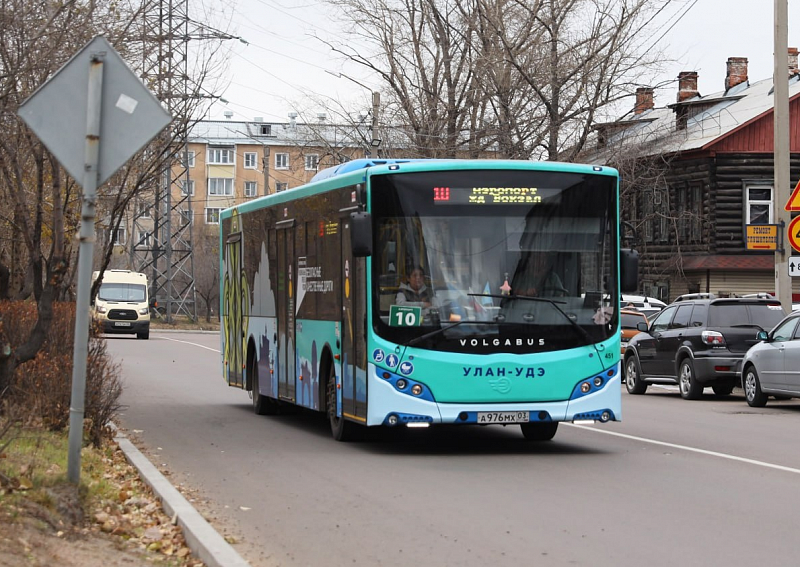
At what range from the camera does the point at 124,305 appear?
49.8 metres

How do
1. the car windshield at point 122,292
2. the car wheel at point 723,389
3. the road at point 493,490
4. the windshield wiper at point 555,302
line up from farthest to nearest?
the car windshield at point 122,292
the car wheel at point 723,389
the windshield wiper at point 555,302
the road at point 493,490

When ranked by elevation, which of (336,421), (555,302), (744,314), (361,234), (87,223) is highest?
(361,234)

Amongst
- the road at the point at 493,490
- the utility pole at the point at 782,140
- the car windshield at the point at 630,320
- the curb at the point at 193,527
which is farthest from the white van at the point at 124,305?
the curb at the point at 193,527

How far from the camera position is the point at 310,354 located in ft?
51.1

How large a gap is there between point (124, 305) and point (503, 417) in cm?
3813

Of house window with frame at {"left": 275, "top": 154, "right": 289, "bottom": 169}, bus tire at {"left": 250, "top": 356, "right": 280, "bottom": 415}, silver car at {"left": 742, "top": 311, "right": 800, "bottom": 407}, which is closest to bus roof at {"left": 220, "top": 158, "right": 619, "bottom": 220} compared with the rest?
bus tire at {"left": 250, "top": 356, "right": 280, "bottom": 415}

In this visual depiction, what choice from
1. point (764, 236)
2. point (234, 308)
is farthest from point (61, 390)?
point (764, 236)

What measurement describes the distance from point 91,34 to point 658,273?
40.7 metres

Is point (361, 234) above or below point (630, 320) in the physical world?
above

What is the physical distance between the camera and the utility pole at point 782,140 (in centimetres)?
2461

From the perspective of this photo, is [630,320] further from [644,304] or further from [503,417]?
[503,417]

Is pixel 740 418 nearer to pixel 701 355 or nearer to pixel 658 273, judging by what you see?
pixel 701 355

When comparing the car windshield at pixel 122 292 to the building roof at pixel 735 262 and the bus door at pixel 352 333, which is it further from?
the bus door at pixel 352 333

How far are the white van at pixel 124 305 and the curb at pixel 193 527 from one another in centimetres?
3840
